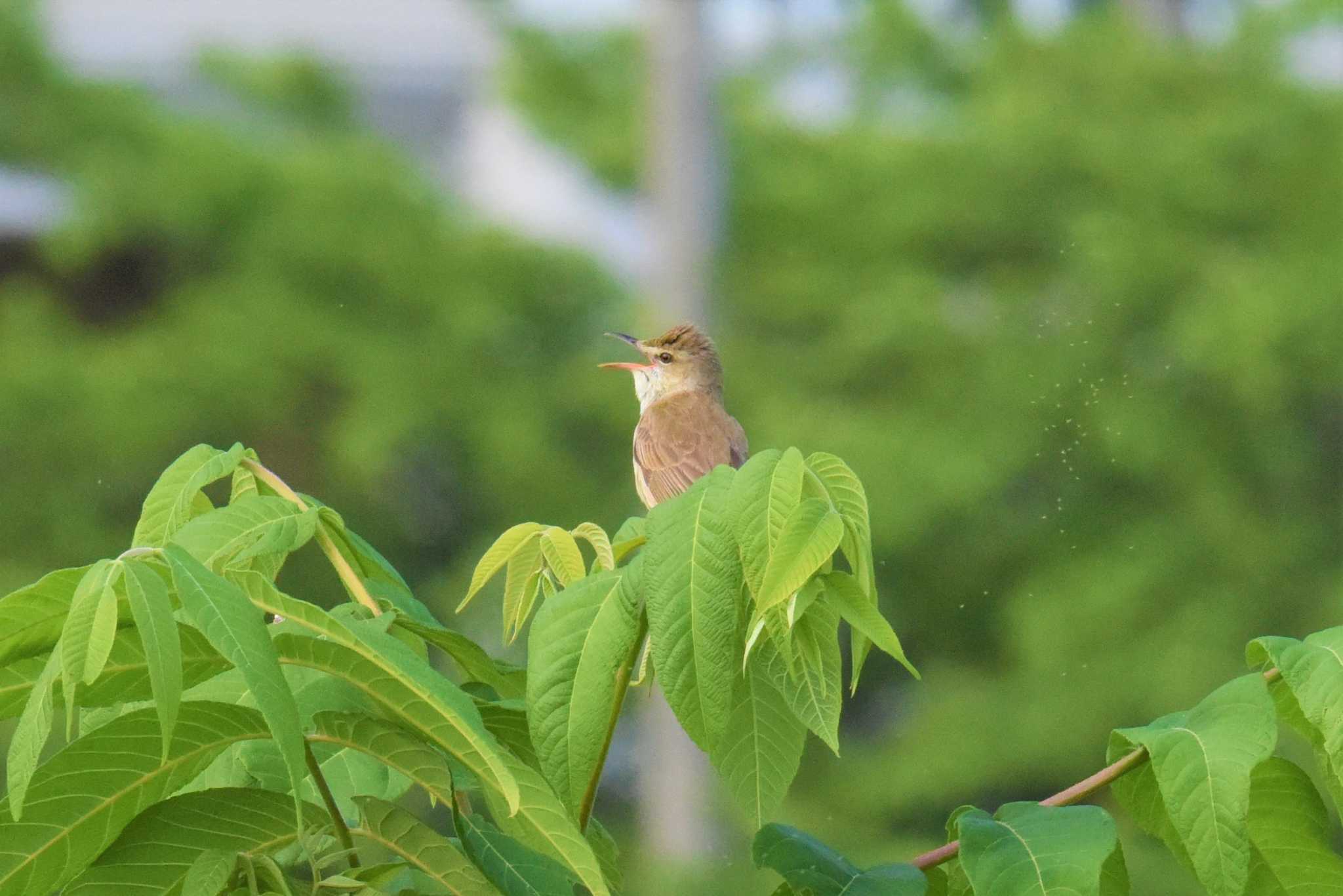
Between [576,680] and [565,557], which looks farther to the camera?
[565,557]

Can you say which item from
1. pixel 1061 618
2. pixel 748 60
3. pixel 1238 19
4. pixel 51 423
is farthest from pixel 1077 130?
pixel 51 423

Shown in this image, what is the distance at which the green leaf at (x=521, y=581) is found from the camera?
129cm

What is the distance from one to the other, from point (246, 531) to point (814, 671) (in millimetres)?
359

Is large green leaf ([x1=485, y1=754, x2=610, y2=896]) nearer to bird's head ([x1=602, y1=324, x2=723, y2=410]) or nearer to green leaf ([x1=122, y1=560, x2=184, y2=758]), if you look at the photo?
green leaf ([x1=122, y1=560, x2=184, y2=758])

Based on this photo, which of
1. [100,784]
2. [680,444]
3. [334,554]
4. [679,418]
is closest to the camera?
[100,784]

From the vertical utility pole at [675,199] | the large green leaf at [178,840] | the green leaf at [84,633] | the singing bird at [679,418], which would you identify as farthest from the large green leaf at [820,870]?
the vertical utility pole at [675,199]

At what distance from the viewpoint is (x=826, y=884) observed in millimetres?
1033

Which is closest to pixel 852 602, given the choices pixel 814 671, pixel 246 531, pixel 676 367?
pixel 814 671

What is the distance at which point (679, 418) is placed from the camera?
3.37 meters

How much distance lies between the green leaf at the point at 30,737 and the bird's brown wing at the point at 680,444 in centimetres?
204

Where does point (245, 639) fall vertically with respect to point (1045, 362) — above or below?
above

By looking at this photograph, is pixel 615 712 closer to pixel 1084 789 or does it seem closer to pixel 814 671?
pixel 814 671

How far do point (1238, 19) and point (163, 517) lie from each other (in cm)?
1457

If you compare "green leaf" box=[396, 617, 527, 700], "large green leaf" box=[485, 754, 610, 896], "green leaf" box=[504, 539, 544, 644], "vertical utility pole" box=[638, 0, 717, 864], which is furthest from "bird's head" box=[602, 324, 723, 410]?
"vertical utility pole" box=[638, 0, 717, 864]
